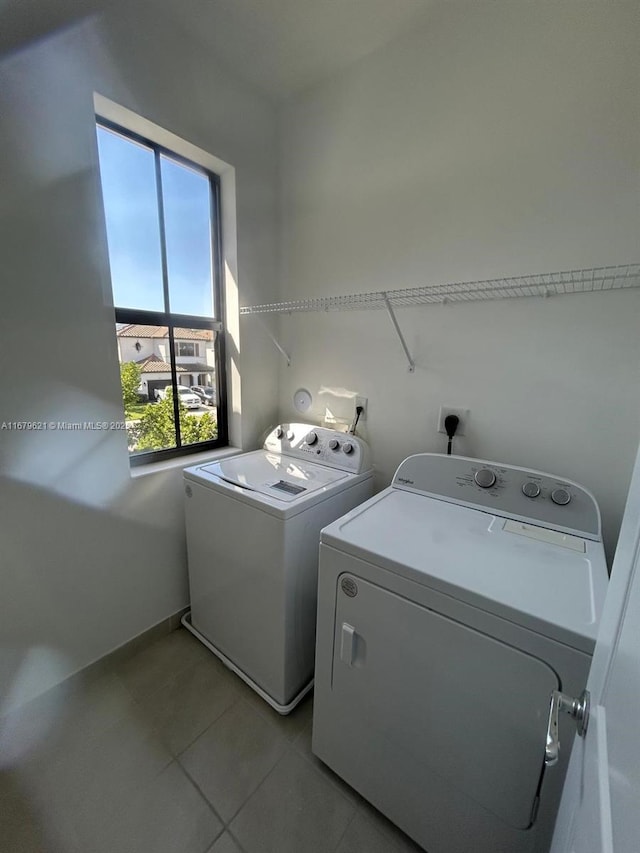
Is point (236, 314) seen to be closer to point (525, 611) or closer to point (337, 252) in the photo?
point (337, 252)

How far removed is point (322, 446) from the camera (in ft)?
5.85

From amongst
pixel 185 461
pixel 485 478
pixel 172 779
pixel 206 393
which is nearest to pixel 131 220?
pixel 206 393

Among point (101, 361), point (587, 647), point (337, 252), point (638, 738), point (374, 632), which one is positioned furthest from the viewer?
point (337, 252)

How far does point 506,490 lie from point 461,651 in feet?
2.03

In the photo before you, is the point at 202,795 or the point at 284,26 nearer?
the point at 202,795

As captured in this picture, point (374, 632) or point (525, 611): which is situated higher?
point (525, 611)

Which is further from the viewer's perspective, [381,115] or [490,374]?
[381,115]

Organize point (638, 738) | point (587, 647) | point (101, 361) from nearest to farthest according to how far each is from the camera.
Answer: point (638, 738)
point (587, 647)
point (101, 361)

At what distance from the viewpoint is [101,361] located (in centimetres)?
139

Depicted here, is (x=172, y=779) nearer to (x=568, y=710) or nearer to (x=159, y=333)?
(x=568, y=710)

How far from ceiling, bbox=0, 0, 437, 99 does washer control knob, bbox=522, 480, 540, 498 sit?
190 cm

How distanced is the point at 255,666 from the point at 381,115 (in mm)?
2548

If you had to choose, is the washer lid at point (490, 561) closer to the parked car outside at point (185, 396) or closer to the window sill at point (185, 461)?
the window sill at point (185, 461)

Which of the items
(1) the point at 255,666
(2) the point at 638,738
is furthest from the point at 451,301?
(1) the point at 255,666
